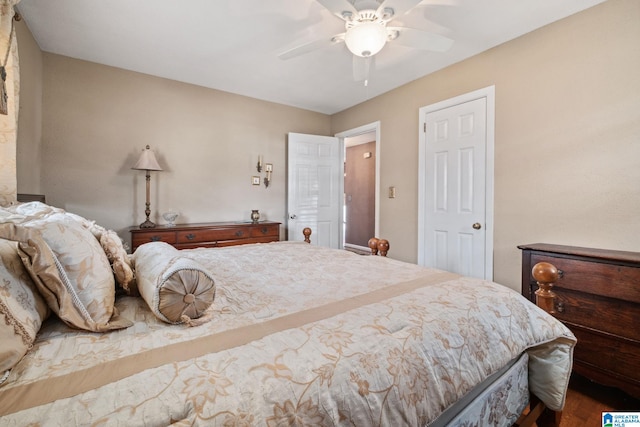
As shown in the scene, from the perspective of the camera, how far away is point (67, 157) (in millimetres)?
2855

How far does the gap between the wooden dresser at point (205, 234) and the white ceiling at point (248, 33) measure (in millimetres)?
1759

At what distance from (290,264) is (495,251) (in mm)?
2078

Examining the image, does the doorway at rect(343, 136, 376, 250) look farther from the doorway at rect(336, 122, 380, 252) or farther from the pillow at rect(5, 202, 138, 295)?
the pillow at rect(5, 202, 138, 295)

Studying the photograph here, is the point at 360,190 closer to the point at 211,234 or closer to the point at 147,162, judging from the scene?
the point at 211,234

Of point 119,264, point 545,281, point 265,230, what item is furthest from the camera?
point 265,230

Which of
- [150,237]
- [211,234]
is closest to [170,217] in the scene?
[150,237]

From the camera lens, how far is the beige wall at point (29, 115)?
2.25 meters

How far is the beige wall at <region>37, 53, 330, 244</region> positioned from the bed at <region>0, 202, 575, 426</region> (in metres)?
2.19

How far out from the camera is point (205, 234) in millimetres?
3148

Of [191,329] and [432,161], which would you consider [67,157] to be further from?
[432,161]

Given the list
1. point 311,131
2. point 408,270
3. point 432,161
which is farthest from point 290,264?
point 311,131

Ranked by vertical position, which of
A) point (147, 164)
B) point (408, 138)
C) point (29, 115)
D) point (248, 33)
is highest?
point (248, 33)

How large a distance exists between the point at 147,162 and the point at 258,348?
2.98 m

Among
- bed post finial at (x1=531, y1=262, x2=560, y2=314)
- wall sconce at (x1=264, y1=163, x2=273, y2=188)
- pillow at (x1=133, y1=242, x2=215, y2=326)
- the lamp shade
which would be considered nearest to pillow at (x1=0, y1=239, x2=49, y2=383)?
pillow at (x1=133, y1=242, x2=215, y2=326)
